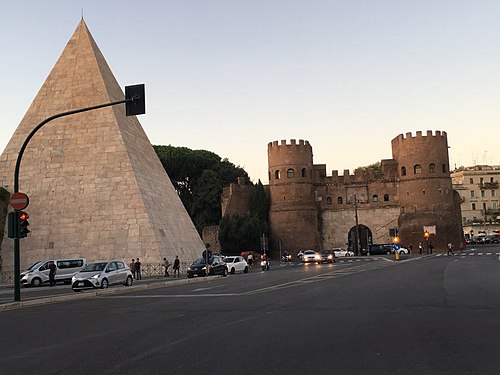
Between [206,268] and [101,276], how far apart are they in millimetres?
8145

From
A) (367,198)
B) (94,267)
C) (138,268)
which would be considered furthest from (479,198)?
(94,267)

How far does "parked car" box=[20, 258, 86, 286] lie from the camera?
90.7 feet

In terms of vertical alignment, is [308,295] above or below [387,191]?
below

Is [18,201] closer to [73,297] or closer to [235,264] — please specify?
[73,297]

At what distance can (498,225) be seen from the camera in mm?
101250

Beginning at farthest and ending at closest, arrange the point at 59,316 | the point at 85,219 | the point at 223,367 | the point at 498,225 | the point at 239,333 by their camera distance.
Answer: the point at 498,225 < the point at 85,219 < the point at 59,316 < the point at 239,333 < the point at 223,367

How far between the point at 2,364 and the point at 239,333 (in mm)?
3462

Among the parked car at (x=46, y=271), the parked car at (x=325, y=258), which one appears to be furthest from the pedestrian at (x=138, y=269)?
the parked car at (x=325, y=258)

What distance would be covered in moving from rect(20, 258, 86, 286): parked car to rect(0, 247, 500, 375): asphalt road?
14672 millimetres

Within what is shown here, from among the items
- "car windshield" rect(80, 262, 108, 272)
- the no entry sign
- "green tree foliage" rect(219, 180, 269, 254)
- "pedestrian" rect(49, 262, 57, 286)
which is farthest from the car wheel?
"green tree foliage" rect(219, 180, 269, 254)

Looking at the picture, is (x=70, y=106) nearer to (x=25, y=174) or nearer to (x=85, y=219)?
(x=25, y=174)

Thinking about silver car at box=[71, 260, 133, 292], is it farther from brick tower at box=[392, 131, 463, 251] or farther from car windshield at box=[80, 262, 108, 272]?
brick tower at box=[392, 131, 463, 251]

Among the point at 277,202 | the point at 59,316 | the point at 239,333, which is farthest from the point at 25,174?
the point at 277,202

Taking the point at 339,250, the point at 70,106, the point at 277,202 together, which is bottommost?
the point at 339,250
